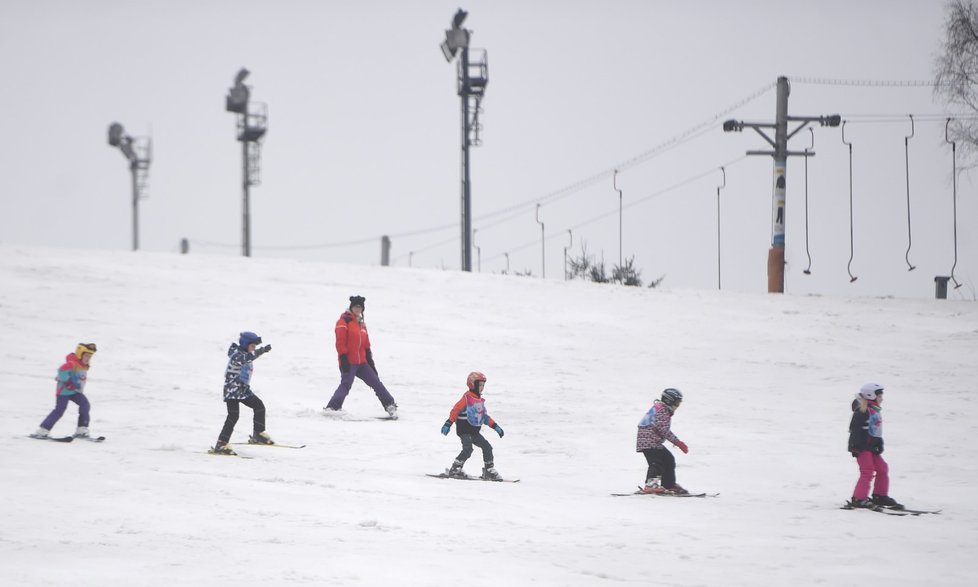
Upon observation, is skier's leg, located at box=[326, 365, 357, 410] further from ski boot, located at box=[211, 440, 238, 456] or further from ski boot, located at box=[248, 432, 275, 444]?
ski boot, located at box=[211, 440, 238, 456]

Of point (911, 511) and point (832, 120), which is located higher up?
point (832, 120)

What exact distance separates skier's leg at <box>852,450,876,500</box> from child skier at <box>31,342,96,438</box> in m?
8.97

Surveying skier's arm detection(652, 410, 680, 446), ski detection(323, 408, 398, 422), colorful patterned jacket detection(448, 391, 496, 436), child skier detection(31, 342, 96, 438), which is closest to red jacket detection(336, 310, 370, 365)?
ski detection(323, 408, 398, 422)

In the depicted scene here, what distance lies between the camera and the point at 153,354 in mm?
23547

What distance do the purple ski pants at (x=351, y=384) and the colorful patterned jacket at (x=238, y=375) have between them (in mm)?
3275

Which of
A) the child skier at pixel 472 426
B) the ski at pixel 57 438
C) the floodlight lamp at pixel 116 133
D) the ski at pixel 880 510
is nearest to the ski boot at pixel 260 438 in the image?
the ski at pixel 57 438

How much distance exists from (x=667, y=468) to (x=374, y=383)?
19.9 feet

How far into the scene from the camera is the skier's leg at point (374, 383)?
18922 millimetres

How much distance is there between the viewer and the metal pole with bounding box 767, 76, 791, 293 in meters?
38.7

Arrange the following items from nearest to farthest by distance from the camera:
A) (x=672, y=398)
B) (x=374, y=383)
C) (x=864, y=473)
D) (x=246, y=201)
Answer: (x=864, y=473), (x=672, y=398), (x=374, y=383), (x=246, y=201)

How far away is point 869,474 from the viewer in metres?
13.5

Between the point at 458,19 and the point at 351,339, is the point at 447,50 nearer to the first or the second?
the point at 458,19

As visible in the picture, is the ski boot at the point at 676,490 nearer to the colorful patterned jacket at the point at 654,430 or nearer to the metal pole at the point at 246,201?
the colorful patterned jacket at the point at 654,430

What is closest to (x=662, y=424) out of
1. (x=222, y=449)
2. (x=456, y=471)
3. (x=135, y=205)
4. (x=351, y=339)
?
(x=456, y=471)
